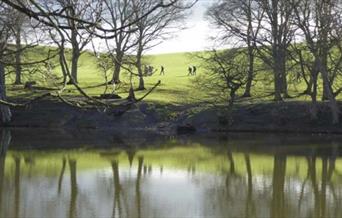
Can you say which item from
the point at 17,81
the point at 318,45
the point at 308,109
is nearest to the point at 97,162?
the point at 318,45

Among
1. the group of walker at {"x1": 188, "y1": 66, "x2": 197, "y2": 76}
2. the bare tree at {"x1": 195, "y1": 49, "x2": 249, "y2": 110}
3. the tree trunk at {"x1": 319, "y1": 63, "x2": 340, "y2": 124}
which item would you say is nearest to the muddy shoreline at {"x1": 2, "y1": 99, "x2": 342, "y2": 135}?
the tree trunk at {"x1": 319, "y1": 63, "x2": 340, "y2": 124}

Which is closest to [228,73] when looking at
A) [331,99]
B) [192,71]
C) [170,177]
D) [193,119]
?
[193,119]

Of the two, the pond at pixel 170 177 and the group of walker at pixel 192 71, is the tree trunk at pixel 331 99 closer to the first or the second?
the pond at pixel 170 177

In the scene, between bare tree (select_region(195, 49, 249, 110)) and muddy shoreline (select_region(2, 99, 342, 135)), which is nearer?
muddy shoreline (select_region(2, 99, 342, 135))

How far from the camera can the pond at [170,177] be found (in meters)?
14.9

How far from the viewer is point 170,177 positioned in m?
20.5

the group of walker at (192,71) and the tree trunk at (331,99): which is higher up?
the group of walker at (192,71)

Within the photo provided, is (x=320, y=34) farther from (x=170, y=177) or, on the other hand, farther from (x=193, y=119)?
(x=170, y=177)

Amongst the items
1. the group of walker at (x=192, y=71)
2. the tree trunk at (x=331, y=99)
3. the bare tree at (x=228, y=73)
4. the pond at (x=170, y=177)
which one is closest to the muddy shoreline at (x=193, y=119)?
the tree trunk at (x=331, y=99)

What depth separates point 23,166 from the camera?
73.7 feet

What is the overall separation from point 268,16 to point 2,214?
106 feet

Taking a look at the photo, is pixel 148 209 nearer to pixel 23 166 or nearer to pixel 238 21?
pixel 23 166

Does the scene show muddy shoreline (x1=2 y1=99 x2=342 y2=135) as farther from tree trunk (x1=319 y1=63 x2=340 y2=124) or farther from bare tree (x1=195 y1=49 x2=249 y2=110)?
bare tree (x1=195 y1=49 x2=249 y2=110)

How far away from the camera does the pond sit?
14883 millimetres
